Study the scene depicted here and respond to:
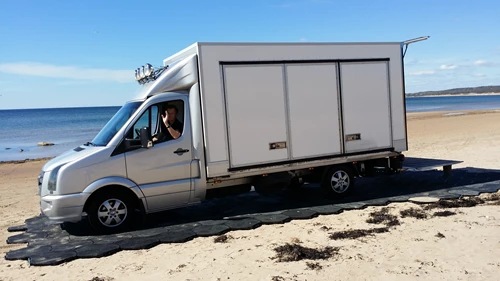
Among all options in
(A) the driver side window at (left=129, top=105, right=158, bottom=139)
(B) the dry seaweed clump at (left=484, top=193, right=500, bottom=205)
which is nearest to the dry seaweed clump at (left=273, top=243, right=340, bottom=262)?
(A) the driver side window at (left=129, top=105, right=158, bottom=139)

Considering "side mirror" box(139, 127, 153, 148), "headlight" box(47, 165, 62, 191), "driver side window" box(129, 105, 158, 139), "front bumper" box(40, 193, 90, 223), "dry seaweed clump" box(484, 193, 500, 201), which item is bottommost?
"dry seaweed clump" box(484, 193, 500, 201)

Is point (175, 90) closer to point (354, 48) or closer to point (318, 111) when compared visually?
point (318, 111)

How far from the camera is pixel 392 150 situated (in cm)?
956

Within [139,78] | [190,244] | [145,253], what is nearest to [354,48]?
[139,78]

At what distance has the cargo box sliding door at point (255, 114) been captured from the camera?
26.5ft

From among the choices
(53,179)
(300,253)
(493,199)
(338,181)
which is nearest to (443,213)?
(493,199)

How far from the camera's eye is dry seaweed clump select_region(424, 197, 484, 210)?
7.97 m

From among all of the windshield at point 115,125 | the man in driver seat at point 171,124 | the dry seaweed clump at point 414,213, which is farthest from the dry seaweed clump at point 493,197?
the windshield at point 115,125

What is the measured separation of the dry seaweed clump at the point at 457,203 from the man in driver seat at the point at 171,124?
4.61 m

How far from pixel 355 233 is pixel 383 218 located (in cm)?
102

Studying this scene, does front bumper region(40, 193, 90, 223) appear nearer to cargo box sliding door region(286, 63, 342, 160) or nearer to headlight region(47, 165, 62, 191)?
headlight region(47, 165, 62, 191)

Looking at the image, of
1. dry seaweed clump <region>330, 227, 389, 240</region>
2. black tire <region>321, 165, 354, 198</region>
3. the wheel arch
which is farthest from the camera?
black tire <region>321, 165, 354, 198</region>

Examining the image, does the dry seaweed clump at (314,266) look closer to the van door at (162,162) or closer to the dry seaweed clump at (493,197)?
the van door at (162,162)

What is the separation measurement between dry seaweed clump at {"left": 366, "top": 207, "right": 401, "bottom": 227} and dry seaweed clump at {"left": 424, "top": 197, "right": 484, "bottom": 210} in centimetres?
84
